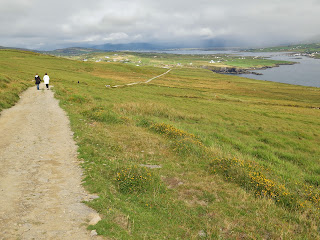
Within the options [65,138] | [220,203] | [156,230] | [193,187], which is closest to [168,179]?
[193,187]

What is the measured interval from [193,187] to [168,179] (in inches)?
56.2

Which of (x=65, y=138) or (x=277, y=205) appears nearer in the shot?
(x=277, y=205)

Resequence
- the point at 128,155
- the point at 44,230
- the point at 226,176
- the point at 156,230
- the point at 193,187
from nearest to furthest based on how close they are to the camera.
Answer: the point at 44,230 < the point at 156,230 < the point at 193,187 < the point at 226,176 < the point at 128,155

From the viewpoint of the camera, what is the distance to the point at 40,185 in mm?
8719

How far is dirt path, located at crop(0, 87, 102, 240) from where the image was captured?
6.27 metres

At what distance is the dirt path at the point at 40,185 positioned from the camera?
6266 mm

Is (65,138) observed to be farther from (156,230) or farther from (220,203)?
(220,203)

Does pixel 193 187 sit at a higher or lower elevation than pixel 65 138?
lower

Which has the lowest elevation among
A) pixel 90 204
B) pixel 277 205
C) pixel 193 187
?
pixel 277 205

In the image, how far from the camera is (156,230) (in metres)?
6.89

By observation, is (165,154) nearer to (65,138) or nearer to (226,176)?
A: (226,176)

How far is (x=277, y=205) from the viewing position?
9.42 m

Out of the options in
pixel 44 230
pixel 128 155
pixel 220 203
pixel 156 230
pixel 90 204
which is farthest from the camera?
pixel 128 155

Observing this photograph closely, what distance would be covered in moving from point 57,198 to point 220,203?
6920mm
